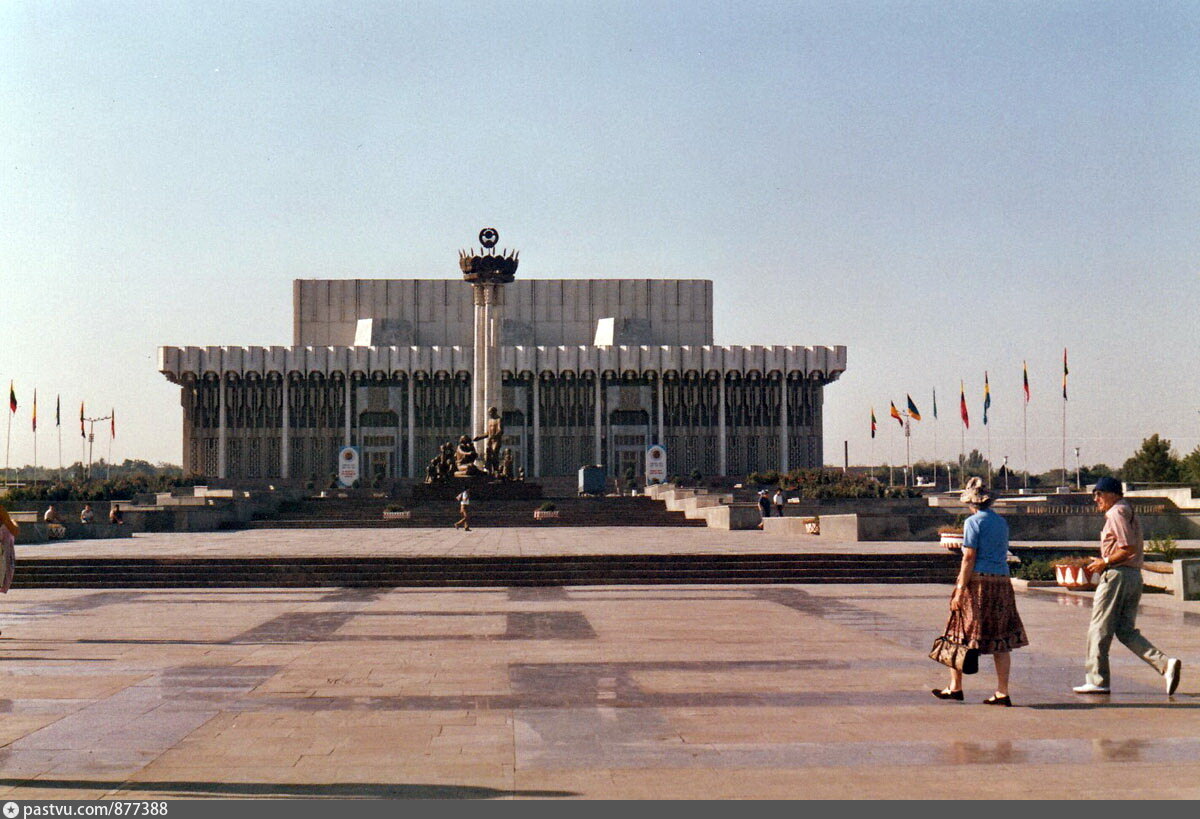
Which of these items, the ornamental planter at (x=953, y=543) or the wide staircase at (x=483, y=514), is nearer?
the ornamental planter at (x=953, y=543)

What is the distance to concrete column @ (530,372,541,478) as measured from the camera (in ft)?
268

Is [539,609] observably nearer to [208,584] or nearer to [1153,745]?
[208,584]

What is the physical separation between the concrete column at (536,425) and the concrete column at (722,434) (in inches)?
486

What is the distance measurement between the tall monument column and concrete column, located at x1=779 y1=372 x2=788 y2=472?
26408 mm

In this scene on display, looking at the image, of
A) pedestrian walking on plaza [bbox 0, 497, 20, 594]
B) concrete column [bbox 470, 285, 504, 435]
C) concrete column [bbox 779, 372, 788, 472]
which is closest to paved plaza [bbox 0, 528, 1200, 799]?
pedestrian walking on plaza [bbox 0, 497, 20, 594]

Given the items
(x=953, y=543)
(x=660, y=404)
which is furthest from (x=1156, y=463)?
(x=953, y=543)

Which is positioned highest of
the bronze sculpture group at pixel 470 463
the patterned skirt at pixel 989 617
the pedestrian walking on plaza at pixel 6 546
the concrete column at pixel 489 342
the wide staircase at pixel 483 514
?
the concrete column at pixel 489 342

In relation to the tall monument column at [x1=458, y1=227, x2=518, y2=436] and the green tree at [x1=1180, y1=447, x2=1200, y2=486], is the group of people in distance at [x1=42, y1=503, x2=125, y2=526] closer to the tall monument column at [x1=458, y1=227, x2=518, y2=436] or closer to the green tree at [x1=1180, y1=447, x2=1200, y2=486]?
the tall monument column at [x1=458, y1=227, x2=518, y2=436]

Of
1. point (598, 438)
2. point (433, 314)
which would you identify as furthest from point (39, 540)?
point (433, 314)

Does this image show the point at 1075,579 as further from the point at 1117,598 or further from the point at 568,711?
the point at 568,711

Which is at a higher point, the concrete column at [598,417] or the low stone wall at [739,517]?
the concrete column at [598,417]

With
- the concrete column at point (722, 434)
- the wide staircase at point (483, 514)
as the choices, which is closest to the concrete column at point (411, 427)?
the concrete column at point (722, 434)

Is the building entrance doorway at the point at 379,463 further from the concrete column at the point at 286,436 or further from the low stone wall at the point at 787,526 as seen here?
the low stone wall at the point at 787,526

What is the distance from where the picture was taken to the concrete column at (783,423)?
82125 mm
